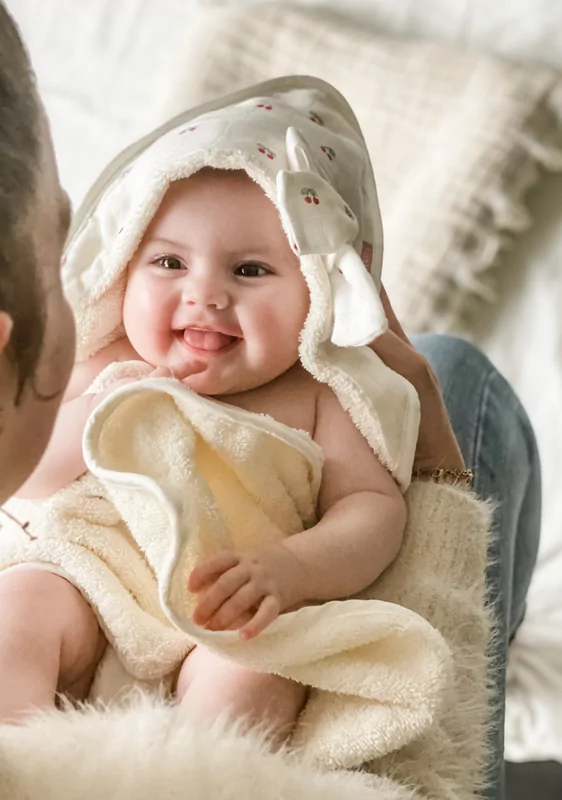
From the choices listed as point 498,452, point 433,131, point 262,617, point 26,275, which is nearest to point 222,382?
point 262,617

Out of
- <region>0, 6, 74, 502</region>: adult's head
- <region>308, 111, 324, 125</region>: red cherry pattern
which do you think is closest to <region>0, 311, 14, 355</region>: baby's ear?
<region>0, 6, 74, 502</region>: adult's head

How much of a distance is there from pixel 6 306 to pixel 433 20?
3.33 ft

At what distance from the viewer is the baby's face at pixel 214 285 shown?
17.8 inches

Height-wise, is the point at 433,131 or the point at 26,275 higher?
the point at 433,131

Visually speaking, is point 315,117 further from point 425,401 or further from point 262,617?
point 262,617

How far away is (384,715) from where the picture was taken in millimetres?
408

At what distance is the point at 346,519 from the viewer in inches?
18.9

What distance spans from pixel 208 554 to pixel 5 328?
215mm

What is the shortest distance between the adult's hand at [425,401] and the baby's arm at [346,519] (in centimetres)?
7

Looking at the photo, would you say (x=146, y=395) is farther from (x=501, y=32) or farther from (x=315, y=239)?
(x=501, y=32)

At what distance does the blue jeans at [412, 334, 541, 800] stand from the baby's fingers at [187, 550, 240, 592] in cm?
26

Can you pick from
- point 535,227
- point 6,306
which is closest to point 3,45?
point 6,306

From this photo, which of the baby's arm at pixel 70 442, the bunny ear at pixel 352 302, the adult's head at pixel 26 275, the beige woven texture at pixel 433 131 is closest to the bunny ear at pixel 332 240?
the bunny ear at pixel 352 302

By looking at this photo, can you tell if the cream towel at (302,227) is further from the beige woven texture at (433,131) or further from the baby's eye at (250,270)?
the beige woven texture at (433,131)
